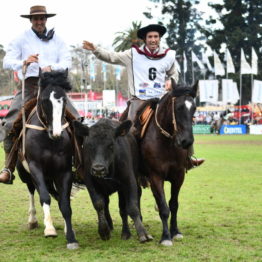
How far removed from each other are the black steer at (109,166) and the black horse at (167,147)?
0.37m

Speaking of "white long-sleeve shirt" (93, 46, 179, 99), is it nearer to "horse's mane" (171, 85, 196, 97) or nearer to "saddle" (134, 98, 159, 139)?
"saddle" (134, 98, 159, 139)

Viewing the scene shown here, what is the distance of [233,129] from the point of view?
185ft

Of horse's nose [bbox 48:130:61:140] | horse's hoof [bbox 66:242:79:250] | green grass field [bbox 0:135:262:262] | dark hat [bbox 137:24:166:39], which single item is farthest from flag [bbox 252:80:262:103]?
horse's hoof [bbox 66:242:79:250]

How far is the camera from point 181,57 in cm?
8044

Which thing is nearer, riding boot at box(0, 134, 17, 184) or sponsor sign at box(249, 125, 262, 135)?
riding boot at box(0, 134, 17, 184)

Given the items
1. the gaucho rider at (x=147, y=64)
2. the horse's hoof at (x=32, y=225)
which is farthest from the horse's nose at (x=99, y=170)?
the horse's hoof at (x=32, y=225)

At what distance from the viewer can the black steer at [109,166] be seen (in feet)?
25.7

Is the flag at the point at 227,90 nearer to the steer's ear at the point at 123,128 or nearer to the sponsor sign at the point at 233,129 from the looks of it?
the sponsor sign at the point at 233,129

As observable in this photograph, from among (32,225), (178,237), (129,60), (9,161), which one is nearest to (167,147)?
(178,237)

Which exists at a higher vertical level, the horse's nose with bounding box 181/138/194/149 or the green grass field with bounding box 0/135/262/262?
the horse's nose with bounding box 181/138/194/149

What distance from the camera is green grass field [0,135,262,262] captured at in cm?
746

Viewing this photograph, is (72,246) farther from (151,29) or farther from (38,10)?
(151,29)

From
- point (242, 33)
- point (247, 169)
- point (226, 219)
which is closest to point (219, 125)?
point (242, 33)

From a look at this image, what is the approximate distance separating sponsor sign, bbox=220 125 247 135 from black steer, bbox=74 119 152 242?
1911 inches
